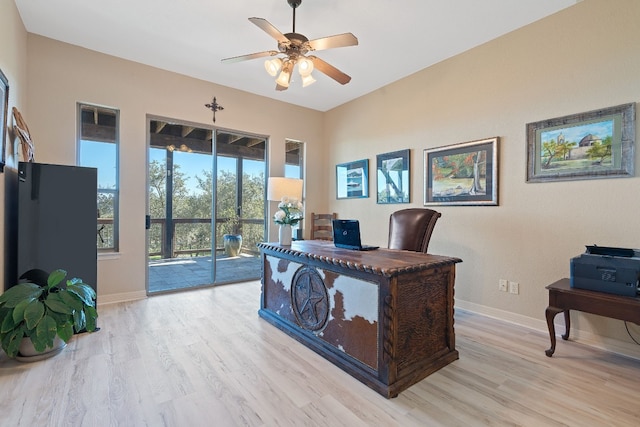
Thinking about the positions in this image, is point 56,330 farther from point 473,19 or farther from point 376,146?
point 473,19

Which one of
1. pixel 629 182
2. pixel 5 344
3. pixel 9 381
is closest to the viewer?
pixel 9 381

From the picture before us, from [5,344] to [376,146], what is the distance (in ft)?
13.9

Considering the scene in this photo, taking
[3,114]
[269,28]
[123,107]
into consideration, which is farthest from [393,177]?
[3,114]

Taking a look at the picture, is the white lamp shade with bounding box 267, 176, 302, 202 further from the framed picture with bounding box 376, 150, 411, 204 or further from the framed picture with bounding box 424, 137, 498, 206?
the framed picture with bounding box 424, 137, 498, 206

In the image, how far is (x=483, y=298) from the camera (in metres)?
3.16

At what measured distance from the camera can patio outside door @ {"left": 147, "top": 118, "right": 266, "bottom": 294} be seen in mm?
3912

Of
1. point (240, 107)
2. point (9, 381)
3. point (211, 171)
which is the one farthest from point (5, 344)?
point (240, 107)

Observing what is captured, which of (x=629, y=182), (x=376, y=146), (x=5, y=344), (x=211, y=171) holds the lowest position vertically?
(x=5, y=344)

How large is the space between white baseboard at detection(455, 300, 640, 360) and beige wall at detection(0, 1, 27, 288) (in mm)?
4365

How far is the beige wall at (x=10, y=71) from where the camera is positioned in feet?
7.55

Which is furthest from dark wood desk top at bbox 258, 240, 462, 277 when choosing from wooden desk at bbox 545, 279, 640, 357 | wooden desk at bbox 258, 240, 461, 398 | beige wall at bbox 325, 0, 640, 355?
beige wall at bbox 325, 0, 640, 355

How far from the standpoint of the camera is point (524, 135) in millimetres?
2848

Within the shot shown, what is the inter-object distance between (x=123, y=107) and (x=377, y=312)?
3738mm

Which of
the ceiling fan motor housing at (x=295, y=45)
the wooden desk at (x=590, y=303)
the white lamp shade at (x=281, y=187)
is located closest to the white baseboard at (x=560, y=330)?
the wooden desk at (x=590, y=303)
